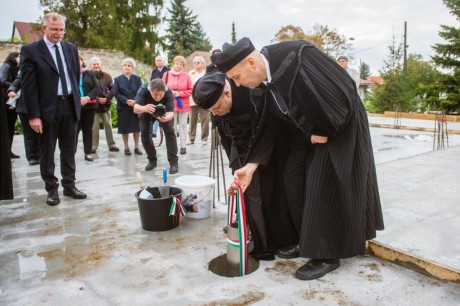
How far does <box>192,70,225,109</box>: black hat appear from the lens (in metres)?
2.67

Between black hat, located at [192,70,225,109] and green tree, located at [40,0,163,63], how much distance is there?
22.0 meters

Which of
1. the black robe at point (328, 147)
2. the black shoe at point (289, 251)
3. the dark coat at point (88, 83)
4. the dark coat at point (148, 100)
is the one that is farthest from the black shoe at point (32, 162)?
the black robe at point (328, 147)

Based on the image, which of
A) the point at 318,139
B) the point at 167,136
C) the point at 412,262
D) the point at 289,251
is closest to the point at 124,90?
the point at 167,136

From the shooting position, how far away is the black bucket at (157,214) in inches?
134

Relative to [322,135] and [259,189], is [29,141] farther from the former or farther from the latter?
[322,135]

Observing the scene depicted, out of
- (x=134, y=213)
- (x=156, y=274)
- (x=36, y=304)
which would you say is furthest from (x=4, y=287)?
(x=134, y=213)

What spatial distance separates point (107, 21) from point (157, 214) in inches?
866

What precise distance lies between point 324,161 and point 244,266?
0.93 m

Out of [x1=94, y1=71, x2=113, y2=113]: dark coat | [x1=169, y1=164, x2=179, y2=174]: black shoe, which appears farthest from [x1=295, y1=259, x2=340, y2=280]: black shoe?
[x1=94, y1=71, x2=113, y2=113]: dark coat

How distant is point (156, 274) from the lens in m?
2.71

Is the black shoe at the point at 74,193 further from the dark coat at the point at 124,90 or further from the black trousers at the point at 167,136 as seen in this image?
the dark coat at the point at 124,90

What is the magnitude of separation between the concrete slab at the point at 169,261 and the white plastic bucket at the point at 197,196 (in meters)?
0.11

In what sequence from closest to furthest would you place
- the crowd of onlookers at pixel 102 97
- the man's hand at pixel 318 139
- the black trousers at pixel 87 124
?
the man's hand at pixel 318 139
the crowd of onlookers at pixel 102 97
the black trousers at pixel 87 124

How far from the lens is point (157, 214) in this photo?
3.46 m
